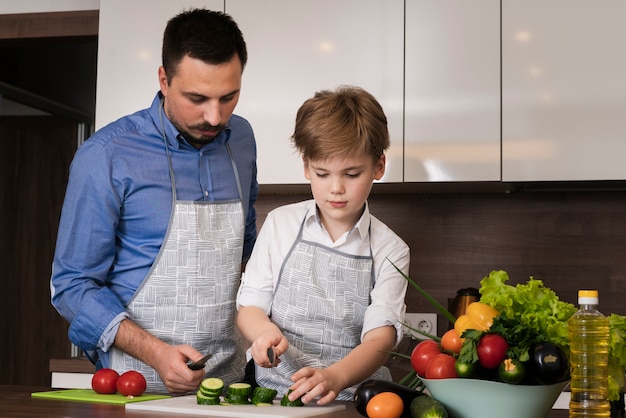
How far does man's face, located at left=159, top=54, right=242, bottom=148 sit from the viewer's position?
172 cm

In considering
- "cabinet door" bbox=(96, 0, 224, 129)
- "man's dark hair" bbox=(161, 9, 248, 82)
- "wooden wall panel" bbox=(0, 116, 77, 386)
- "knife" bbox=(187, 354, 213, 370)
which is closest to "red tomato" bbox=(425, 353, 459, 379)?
"knife" bbox=(187, 354, 213, 370)

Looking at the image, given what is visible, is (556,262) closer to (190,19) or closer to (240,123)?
(240,123)

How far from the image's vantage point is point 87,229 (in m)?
1.71

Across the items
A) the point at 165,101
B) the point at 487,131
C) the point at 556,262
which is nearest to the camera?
the point at 165,101

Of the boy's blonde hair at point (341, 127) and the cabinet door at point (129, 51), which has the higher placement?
the cabinet door at point (129, 51)

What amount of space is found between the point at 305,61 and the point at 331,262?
128 centimetres

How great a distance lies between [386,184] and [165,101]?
3.66 ft

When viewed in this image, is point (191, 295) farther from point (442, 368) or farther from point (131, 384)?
point (442, 368)

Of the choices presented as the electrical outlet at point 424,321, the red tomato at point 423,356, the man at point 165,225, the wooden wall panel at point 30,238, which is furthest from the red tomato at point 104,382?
the wooden wall panel at point 30,238

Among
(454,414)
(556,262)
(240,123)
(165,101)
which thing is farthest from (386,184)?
(454,414)

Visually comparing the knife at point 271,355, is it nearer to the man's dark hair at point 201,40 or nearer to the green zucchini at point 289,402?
the green zucchini at point 289,402

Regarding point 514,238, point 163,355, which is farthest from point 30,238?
Result: point 163,355

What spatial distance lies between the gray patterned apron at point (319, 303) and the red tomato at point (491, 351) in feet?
1.85

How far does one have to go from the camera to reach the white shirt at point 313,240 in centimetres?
164
